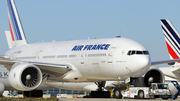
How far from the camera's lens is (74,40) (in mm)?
31141

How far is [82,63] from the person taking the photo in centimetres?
2756

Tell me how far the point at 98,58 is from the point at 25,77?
19.7 feet

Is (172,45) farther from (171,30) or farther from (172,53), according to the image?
(171,30)

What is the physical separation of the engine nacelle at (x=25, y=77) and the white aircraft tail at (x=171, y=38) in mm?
20155

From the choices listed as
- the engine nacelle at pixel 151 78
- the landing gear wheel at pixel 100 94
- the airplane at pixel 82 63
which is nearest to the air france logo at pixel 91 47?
the airplane at pixel 82 63

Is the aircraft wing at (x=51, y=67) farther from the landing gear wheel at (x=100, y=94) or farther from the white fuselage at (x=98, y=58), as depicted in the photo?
the landing gear wheel at (x=100, y=94)

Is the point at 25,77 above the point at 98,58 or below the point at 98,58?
below

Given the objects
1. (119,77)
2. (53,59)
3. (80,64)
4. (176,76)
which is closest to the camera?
(119,77)

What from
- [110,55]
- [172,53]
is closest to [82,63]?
[110,55]

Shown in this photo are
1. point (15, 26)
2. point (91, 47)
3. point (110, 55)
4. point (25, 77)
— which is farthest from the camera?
point (15, 26)

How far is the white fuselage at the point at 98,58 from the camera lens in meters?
24.8

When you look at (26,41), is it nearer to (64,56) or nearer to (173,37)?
(64,56)

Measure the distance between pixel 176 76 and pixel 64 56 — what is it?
672 inches

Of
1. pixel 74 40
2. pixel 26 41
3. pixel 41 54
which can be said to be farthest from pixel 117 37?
pixel 26 41
